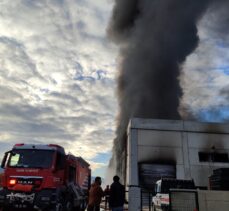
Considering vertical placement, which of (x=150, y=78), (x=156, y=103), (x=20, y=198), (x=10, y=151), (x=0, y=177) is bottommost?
(x=20, y=198)

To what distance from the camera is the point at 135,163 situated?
23359 mm

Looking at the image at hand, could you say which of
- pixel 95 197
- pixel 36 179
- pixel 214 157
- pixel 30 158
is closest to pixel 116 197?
pixel 95 197

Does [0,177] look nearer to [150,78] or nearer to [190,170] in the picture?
[190,170]

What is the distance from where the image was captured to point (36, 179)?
10.5 meters

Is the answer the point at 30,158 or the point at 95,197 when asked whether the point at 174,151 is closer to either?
the point at 30,158

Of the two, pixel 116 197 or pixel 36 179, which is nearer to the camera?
pixel 116 197

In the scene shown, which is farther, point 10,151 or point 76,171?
point 76,171

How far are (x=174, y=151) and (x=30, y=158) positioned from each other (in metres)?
15.7

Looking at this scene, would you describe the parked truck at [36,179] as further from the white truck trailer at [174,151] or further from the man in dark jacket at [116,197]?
the white truck trailer at [174,151]

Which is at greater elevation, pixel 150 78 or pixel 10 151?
pixel 150 78

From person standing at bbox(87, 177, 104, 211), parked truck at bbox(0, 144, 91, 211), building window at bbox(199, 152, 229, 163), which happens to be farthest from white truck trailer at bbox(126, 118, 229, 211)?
person standing at bbox(87, 177, 104, 211)

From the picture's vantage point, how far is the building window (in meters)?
24.0

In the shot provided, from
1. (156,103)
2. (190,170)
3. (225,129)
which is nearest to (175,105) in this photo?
(156,103)

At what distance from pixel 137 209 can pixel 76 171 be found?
9693 mm
